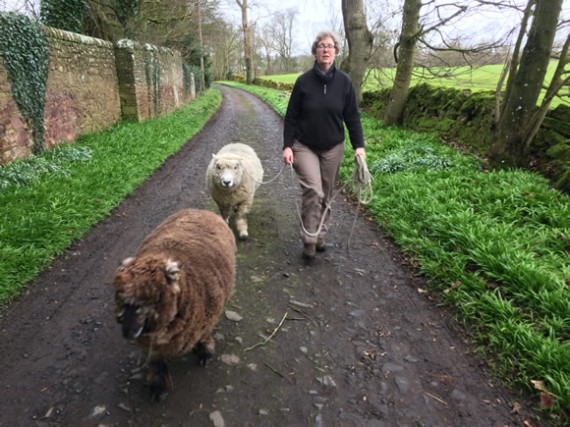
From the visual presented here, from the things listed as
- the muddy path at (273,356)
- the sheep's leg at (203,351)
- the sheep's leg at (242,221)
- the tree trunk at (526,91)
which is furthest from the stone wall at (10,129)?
the tree trunk at (526,91)

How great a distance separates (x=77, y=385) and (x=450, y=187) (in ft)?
19.1

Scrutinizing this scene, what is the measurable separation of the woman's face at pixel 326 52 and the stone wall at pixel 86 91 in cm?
632

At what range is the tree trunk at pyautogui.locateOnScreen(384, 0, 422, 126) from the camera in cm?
1034

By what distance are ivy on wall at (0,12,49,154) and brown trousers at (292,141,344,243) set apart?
20.8 feet

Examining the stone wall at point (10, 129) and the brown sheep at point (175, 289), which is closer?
the brown sheep at point (175, 289)

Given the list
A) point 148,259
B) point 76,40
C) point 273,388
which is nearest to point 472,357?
point 273,388

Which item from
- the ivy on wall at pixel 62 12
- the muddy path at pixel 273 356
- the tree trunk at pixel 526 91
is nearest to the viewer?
the muddy path at pixel 273 356

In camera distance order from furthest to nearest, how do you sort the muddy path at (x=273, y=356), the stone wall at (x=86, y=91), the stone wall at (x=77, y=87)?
the stone wall at (x=77, y=87) < the stone wall at (x=86, y=91) < the muddy path at (x=273, y=356)

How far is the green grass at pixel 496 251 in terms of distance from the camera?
9.85 feet

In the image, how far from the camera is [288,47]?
198ft

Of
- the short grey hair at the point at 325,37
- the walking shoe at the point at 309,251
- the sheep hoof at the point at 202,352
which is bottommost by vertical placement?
the sheep hoof at the point at 202,352

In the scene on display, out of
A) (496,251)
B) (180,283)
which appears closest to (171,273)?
(180,283)

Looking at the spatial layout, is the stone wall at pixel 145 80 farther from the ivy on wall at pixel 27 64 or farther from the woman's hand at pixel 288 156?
the woman's hand at pixel 288 156

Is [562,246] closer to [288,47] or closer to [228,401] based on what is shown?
[228,401]
